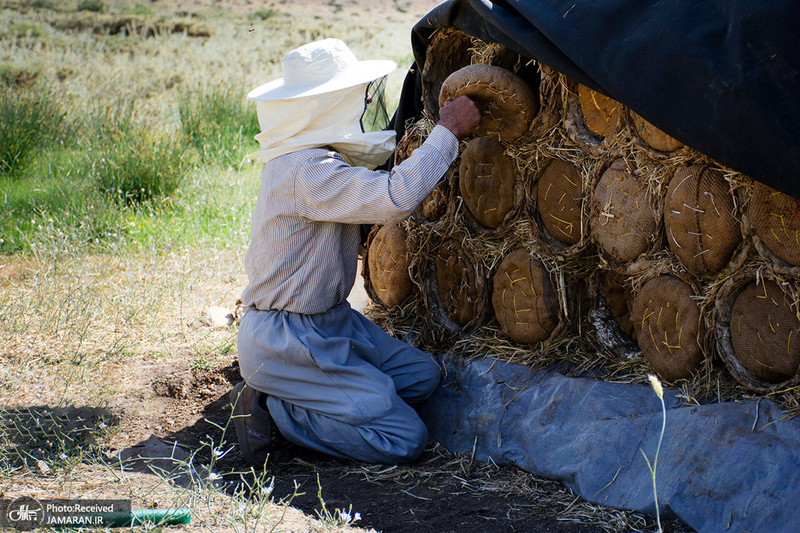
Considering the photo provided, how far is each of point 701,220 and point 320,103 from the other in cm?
150

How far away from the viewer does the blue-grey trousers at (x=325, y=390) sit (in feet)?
9.18

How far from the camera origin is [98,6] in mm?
18906

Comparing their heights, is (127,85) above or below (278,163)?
below

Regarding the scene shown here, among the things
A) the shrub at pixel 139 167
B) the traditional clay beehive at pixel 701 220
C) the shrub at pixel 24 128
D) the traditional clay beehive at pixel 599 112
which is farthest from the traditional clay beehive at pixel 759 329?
the shrub at pixel 24 128

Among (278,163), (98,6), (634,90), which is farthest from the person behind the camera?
(98,6)

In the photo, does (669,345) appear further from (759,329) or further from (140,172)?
(140,172)

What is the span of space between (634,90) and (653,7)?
0.28 m

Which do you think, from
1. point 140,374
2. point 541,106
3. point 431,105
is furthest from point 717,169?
point 140,374

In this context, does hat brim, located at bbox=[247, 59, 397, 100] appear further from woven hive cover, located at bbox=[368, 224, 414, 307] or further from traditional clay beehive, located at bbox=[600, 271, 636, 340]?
traditional clay beehive, located at bbox=[600, 271, 636, 340]

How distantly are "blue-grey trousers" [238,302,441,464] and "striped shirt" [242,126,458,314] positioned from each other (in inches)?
4.5

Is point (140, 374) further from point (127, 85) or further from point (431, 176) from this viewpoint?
point (127, 85)

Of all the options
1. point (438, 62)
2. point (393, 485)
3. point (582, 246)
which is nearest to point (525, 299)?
point (582, 246)

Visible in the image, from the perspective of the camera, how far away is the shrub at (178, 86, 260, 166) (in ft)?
25.8

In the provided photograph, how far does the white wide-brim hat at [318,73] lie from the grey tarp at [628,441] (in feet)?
4.54
